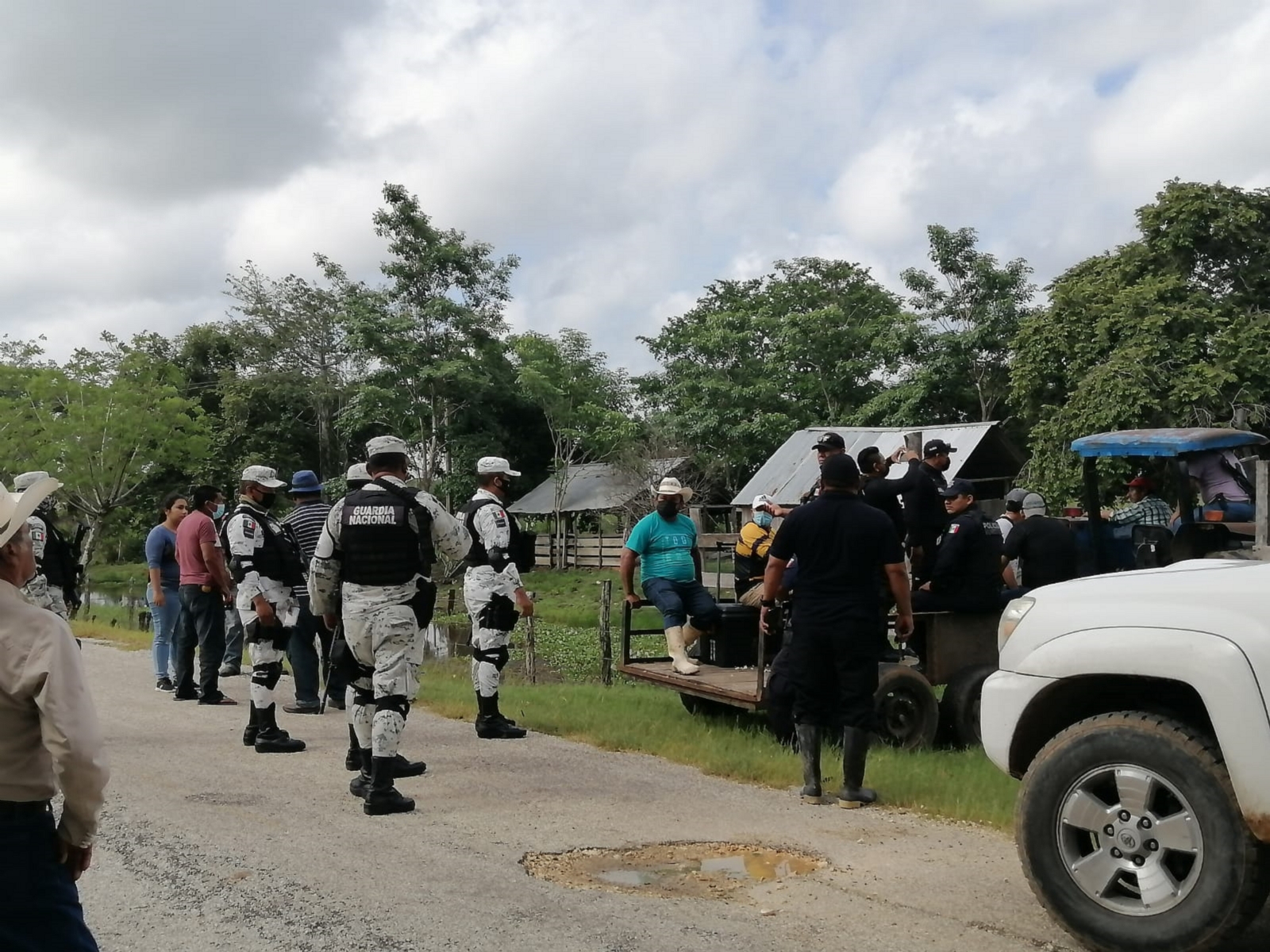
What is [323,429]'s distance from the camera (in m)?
53.5

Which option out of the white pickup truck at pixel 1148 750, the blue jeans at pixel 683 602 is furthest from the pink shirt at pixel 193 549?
the white pickup truck at pixel 1148 750

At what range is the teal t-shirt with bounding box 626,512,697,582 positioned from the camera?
9.96 meters

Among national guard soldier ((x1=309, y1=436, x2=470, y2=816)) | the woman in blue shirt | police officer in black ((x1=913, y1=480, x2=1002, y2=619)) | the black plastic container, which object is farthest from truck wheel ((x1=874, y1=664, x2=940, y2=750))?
the woman in blue shirt

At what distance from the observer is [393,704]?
6883 mm

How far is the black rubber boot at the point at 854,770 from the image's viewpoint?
6840 millimetres

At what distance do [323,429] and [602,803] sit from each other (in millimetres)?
48546

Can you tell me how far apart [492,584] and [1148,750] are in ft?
18.4

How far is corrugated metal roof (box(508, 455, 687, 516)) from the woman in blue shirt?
2914 centimetres

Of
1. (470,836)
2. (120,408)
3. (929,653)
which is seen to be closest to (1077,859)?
(470,836)

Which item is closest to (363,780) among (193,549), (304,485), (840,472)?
(840,472)

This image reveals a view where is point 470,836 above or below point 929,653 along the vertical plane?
below

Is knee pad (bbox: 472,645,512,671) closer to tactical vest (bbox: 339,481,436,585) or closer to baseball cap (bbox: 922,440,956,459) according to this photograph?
tactical vest (bbox: 339,481,436,585)

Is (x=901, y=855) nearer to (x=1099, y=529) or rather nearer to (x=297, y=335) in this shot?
(x=1099, y=529)

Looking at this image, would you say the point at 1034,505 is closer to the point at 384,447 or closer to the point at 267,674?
the point at 384,447
